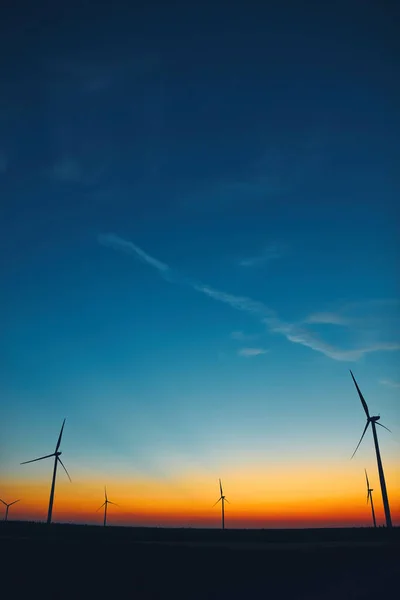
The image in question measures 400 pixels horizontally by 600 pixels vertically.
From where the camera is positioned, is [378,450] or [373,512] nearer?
[378,450]

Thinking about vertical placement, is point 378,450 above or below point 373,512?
above

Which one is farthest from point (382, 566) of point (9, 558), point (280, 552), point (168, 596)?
point (9, 558)

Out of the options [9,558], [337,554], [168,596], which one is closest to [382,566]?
[337,554]

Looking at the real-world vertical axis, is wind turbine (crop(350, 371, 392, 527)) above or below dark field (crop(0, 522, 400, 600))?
above

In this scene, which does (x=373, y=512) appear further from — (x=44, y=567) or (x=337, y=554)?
(x=44, y=567)

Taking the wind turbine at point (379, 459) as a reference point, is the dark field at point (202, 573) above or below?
below

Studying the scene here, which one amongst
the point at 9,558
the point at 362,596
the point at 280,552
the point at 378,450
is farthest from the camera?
the point at 378,450

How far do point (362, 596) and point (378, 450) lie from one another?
44591 mm

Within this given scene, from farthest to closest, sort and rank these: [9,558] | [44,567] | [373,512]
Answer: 1. [373,512]
2. [9,558]
3. [44,567]

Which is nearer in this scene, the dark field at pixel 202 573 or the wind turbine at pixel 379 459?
the dark field at pixel 202 573

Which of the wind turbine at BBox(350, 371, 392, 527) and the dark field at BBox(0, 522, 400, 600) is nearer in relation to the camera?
the dark field at BBox(0, 522, 400, 600)

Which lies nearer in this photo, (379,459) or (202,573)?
(202,573)

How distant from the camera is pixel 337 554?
44531 millimetres

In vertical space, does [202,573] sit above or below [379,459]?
below
